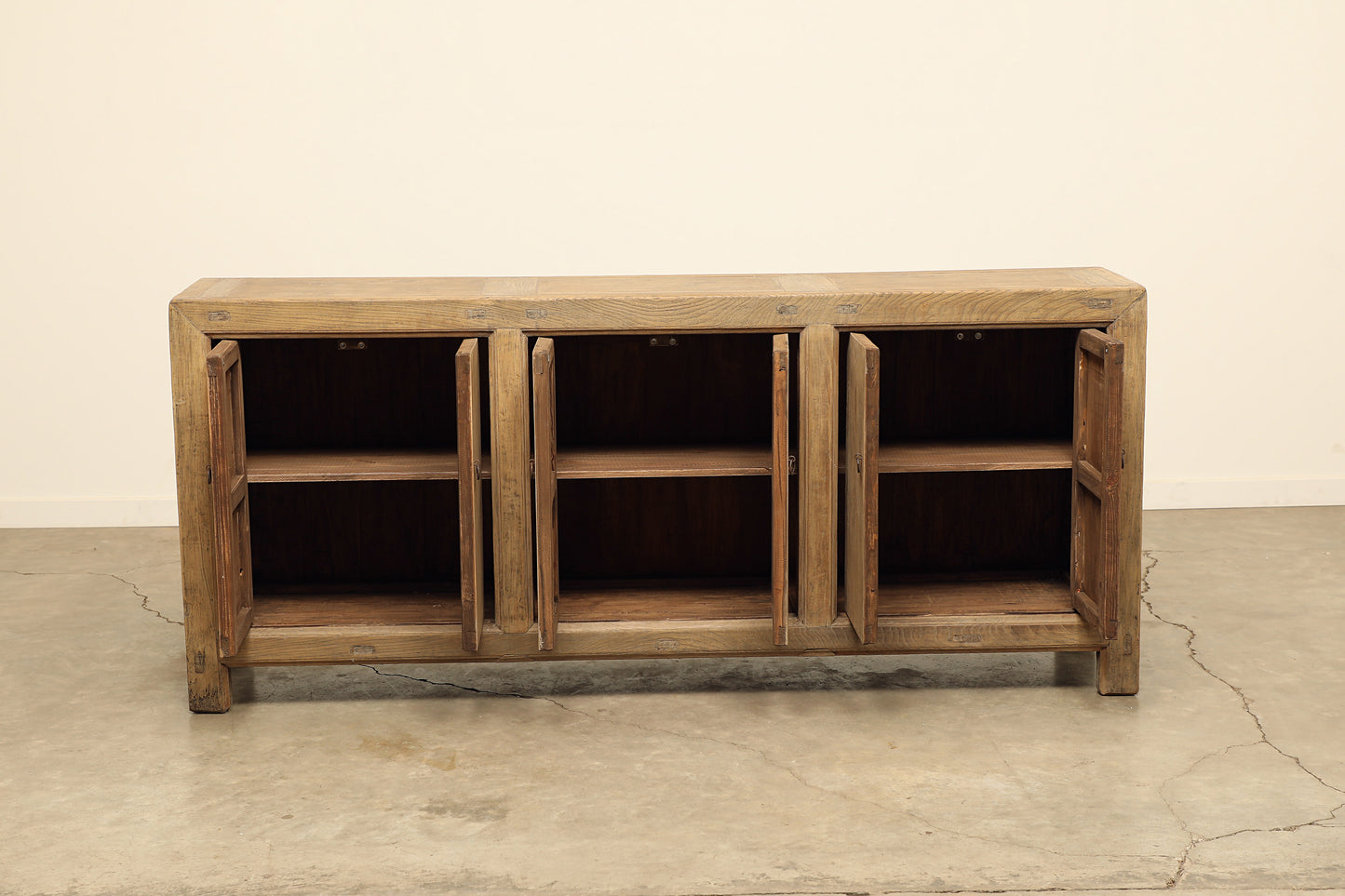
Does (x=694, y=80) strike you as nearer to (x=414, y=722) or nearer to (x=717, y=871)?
(x=414, y=722)

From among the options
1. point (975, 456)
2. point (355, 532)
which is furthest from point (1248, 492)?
point (355, 532)

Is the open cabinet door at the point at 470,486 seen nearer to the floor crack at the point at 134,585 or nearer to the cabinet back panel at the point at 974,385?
the cabinet back panel at the point at 974,385

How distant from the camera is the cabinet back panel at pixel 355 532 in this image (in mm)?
3975

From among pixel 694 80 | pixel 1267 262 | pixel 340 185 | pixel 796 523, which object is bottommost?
pixel 796 523

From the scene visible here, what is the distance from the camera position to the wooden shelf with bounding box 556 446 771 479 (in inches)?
139

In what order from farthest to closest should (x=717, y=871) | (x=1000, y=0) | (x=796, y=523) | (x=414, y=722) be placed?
(x=1000, y=0) < (x=796, y=523) < (x=414, y=722) < (x=717, y=871)

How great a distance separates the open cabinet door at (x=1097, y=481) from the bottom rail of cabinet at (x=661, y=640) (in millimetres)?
143

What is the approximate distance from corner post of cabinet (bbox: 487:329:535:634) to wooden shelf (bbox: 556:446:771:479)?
0.38 feet

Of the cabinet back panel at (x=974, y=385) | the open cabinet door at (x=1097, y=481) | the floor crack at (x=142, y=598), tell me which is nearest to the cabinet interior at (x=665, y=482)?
the cabinet back panel at (x=974, y=385)

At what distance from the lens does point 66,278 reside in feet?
17.6

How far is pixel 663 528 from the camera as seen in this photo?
4.02 metres

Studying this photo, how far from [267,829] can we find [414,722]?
0.61 meters

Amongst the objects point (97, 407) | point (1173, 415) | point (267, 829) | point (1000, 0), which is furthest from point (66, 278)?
point (1173, 415)

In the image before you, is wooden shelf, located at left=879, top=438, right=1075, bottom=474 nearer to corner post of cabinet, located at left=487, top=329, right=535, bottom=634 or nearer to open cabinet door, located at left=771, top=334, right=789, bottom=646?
open cabinet door, located at left=771, top=334, right=789, bottom=646
